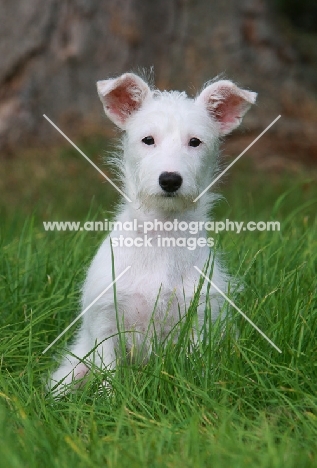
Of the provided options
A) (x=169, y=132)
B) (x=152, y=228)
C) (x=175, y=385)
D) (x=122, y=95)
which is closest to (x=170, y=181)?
(x=169, y=132)

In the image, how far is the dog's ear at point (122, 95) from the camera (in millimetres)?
4699

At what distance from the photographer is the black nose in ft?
14.2

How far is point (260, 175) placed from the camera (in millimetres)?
10617

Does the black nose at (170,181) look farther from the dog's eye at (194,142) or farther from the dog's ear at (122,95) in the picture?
the dog's ear at (122,95)

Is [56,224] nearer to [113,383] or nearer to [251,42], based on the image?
[113,383]

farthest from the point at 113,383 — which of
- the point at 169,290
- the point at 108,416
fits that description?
the point at 169,290

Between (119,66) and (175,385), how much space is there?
7531mm

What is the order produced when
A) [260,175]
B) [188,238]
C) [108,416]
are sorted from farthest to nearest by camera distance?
[260,175], [188,238], [108,416]

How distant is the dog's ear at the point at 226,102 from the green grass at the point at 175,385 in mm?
975

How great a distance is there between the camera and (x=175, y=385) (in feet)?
13.1

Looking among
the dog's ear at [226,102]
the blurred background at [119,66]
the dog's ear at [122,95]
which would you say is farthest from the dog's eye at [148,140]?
the blurred background at [119,66]

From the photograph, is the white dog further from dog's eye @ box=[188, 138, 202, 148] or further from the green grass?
the green grass

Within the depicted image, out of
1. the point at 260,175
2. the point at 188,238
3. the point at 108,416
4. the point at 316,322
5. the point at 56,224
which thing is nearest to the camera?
the point at 108,416

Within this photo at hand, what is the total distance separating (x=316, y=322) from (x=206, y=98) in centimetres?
149
